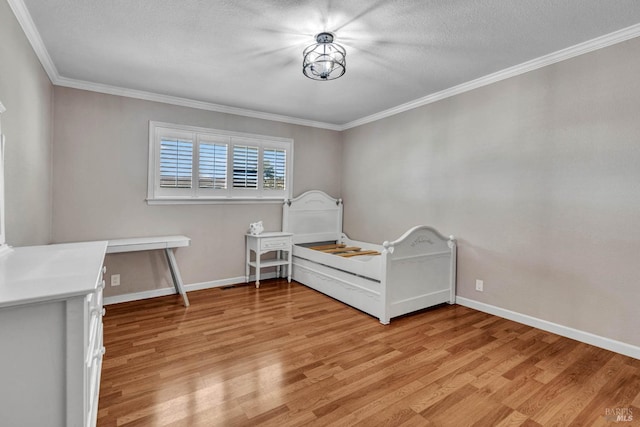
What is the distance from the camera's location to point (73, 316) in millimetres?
1174

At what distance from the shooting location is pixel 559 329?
2.89 metres

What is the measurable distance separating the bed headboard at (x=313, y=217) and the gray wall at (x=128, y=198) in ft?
1.56

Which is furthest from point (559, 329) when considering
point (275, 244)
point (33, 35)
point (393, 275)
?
point (33, 35)

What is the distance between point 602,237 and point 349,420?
97.6 inches

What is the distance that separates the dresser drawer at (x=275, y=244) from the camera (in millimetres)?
4395

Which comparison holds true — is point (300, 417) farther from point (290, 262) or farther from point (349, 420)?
point (290, 262)

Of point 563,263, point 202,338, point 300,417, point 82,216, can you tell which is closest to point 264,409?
point 300,417

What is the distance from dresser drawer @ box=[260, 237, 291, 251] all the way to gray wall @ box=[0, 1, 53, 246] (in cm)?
228

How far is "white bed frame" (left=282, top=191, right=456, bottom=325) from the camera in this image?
3.20 metres

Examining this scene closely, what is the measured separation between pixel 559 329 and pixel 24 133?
4662mm

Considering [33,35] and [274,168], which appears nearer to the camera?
[33,35]

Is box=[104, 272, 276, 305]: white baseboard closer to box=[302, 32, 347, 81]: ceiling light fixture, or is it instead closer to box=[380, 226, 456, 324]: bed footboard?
box=[380, 226, 456, 324]: bed footboard

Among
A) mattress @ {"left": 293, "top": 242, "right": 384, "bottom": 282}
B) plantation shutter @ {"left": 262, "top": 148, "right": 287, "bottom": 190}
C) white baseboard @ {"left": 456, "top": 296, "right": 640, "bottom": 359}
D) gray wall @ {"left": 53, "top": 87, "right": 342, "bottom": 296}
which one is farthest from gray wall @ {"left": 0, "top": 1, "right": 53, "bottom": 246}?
white baseboard @ {"left": 456, "top": 296, "right": 640, "bottom": 359}

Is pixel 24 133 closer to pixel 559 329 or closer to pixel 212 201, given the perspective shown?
pixel 212 201
